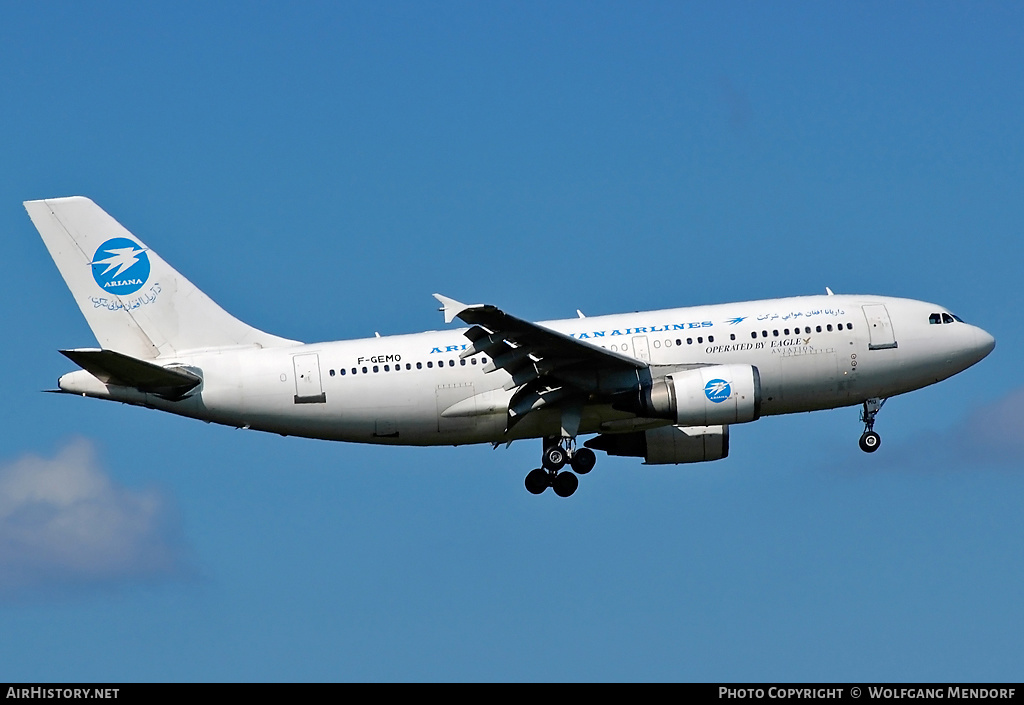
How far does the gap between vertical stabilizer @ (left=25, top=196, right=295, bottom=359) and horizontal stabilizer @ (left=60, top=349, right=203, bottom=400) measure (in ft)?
6.31

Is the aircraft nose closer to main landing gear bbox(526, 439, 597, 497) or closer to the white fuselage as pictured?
the white fuselage

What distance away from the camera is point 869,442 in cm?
4341

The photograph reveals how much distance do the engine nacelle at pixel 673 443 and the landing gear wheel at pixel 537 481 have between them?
2.32 meters

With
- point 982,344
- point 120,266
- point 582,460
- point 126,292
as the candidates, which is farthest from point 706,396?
point 120,266

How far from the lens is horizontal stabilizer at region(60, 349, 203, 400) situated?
3915 cm

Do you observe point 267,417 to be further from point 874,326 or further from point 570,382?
point 874,326

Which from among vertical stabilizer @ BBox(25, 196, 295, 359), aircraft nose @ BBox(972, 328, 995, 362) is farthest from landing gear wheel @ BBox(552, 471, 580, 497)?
aircraft nose @ BBox(972, 328, 995, 362)

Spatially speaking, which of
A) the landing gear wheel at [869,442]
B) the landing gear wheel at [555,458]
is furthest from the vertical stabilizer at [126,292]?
the landing gear wheel at [869,442]

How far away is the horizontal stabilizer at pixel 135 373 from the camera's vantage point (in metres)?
39.2

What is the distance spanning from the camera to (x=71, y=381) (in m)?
40.9

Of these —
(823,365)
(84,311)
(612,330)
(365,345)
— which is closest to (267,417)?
(365,345)

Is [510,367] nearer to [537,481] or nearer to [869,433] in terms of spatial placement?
[537,481]

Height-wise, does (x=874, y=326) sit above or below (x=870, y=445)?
above

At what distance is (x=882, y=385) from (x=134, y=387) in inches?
800
